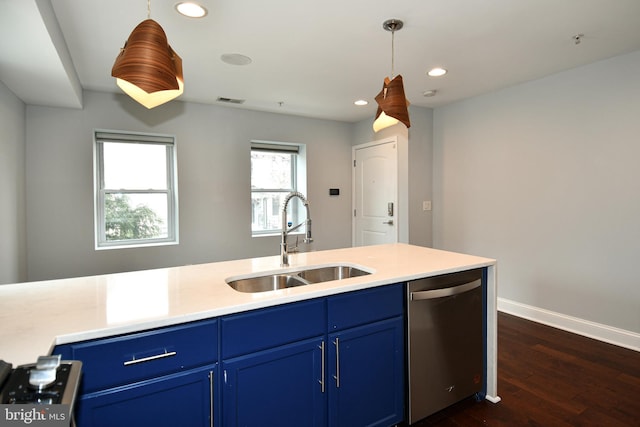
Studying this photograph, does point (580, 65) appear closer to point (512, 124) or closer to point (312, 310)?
point (512, 124)

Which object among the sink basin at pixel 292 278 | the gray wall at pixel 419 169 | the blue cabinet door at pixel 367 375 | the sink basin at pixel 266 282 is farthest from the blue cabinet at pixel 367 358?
the gray wall at pixel 419 169

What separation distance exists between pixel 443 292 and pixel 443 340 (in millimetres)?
281

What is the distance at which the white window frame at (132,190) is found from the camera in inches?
151

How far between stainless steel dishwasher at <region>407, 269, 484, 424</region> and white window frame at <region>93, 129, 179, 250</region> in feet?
10.3

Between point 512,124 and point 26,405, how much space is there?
422 cm

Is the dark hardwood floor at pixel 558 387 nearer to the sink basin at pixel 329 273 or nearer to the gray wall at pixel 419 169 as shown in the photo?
the sink basin at pixel 329 273

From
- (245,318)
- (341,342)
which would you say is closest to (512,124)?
(341,342)

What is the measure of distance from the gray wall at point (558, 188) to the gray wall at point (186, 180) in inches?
69.1

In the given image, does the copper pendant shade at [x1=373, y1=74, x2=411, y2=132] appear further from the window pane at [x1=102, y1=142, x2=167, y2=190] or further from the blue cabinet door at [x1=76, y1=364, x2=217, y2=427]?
the window pane at [x1=102, y1=142, x2=167, y2=190]

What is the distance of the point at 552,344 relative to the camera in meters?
3.03

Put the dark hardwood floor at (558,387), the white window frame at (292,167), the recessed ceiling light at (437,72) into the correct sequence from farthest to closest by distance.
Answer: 1. the white window frame at (292,167)
2. the recessed ceiling light at (437,72)
3. the dark hardwood floor at (558,387)

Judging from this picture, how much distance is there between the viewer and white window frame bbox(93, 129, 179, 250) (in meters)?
3.83

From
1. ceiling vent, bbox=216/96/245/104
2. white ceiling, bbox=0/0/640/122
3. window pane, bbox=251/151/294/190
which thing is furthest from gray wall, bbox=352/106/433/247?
ceiling vent, bbox=216/96/245/104

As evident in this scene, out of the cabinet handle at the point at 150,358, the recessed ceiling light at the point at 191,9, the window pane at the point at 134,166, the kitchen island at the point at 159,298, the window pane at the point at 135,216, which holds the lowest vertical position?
the cabinet handle at the point at 150,358
